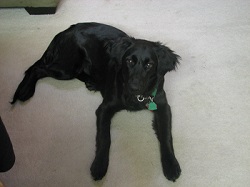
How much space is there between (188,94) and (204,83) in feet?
0.47

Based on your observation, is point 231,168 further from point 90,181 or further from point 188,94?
point 90,181

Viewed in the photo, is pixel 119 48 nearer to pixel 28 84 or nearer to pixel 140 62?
pixel 140 62

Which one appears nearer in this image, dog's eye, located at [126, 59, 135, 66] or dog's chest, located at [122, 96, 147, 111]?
dog's eye, located at [126, 59, 135, 66]

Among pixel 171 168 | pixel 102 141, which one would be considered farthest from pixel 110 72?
pixel 171 168

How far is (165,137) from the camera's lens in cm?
149

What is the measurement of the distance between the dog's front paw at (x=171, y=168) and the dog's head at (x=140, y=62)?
0.35m

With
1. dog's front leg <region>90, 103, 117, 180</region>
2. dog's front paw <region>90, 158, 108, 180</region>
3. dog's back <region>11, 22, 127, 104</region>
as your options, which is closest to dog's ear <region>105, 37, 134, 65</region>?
dog's back <region>11, 22, 127, 104</region>

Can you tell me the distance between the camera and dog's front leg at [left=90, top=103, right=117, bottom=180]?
1398 mm

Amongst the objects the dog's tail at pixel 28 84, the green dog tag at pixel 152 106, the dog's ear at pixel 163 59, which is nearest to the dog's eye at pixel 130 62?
the dog's ear at pixel 163 59

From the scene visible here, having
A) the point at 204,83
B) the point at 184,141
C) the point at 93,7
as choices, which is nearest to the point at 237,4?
the point at 204,83

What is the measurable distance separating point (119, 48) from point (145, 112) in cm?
41

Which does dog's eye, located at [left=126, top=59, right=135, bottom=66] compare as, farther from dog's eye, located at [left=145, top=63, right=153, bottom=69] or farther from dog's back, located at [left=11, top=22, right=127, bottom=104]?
dog's back, located at [left=11, top=22, right=127, bottom=104]

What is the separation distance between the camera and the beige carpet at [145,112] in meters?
1.43

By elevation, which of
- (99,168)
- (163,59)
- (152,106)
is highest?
(163,59)
